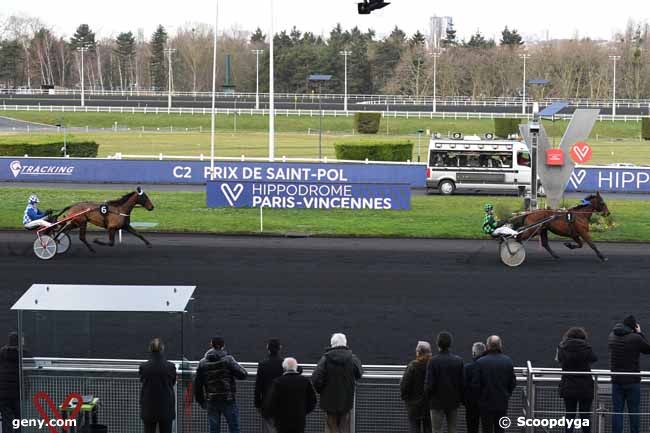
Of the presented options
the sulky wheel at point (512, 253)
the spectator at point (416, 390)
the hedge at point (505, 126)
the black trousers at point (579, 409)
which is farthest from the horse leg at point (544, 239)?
the hedge at point (505, 126)

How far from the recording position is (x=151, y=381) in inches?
326

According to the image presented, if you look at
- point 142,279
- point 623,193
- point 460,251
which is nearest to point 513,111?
point 623,193

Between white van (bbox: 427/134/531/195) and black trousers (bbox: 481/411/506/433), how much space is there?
25.2 meters

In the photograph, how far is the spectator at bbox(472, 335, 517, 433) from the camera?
8.49m

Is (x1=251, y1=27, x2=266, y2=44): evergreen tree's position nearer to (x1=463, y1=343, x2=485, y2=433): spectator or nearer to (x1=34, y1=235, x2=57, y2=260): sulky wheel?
(x1=34, y1=235, x2=57, y2=260): sulky wheel

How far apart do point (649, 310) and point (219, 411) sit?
9.01 m

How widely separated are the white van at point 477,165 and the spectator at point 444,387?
2517 centimetres

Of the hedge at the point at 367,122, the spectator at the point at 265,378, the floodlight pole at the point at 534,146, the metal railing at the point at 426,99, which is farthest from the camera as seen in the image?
the metal railing at the point at 426,99

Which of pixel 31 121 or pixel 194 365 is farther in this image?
pixel 31 121

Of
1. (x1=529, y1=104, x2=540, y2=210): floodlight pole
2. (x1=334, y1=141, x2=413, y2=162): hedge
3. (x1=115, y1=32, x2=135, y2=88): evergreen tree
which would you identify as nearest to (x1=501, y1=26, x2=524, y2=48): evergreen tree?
(x1=115, y1=32, x2=135, y2=88): evergreen tree

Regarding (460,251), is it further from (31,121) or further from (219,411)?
(31,121)

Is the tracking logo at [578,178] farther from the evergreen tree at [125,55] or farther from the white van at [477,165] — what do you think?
the evergreen tree at [125,55]

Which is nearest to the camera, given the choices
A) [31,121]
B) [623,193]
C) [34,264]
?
[34,264]

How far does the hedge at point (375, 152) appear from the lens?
1691 inches
